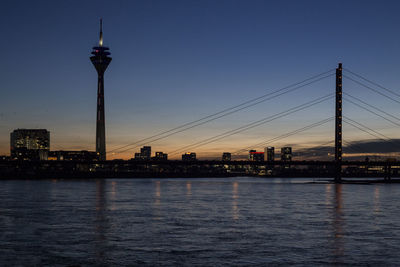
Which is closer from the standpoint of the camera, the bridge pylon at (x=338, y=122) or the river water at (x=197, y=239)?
the river water at (x=197, y=239)

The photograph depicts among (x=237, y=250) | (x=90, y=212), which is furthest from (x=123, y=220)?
(x=237, y=250)

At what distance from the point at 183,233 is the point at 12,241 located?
834 centimetres

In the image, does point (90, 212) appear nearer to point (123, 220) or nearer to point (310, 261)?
point (123, 220)

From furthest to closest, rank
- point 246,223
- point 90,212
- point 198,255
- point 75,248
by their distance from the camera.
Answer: point 90,212
point 246,223
point 75,248
point 198,255

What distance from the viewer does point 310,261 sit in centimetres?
1822

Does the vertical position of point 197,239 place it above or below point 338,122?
below

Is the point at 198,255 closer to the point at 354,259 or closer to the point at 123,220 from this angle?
the point at 354,259

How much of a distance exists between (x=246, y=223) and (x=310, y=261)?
41.9 ft

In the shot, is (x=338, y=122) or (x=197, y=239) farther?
(x=338, y=122)

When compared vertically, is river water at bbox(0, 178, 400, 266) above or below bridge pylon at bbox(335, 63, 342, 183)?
below

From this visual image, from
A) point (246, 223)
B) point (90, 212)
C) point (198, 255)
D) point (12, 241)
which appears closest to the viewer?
point (198, 255)

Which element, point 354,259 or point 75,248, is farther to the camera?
point 75,248

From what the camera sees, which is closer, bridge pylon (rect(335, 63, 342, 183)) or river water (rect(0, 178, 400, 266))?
river water (rect(0, 178, 400, 266))

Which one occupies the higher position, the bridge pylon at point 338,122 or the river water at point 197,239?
the bridge pylon at point 338,122
